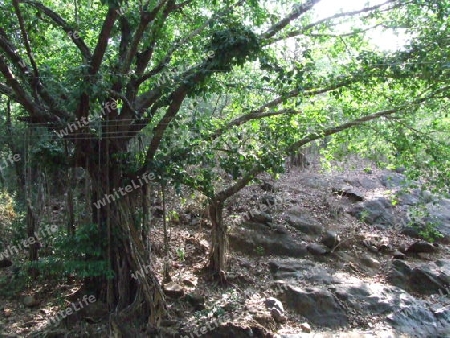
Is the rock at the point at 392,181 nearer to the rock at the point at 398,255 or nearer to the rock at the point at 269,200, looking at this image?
the rock at the point at 398,255

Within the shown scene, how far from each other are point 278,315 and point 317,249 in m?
2.49

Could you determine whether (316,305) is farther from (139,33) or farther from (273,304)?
(139,33)

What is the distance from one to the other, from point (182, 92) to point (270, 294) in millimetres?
3552

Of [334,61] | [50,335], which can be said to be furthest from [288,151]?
[50,335]

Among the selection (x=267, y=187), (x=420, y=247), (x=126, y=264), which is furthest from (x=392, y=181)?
(x=126, y=264)

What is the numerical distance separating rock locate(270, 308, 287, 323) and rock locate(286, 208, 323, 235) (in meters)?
3.05

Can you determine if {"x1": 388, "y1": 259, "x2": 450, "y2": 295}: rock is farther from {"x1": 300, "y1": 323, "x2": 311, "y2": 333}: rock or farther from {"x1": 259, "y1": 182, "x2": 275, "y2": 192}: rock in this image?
{"x1": 259, "y1": 182, "x2": 275, "y2": 192}: rock

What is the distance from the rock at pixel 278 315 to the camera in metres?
6.32

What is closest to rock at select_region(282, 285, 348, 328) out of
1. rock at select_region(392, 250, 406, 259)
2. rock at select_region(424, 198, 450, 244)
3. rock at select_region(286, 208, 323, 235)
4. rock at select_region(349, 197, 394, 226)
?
rock at select_region(286, 208, 323, 235)

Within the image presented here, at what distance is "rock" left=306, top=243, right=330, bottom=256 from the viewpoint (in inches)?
336

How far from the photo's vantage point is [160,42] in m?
6.69

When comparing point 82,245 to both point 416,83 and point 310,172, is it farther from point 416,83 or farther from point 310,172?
point 310,172

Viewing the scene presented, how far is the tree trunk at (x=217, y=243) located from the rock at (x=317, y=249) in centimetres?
212

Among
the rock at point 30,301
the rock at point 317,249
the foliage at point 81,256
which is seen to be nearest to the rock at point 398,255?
the rock at point 317,249
